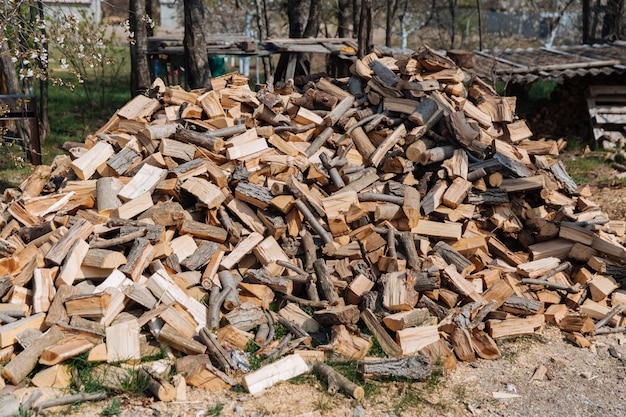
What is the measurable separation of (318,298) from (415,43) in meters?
23.1

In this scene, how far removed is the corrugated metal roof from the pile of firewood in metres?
4.03

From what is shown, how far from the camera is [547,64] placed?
12.3m

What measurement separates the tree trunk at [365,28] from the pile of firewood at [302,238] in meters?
1.83

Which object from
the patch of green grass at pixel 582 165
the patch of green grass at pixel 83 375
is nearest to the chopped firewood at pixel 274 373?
the patch of green grass at pixel 83 375

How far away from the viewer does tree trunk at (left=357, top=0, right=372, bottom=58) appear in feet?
31.7

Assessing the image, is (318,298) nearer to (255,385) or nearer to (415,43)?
(255,385)

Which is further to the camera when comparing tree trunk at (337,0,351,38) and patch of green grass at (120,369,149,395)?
tree trunk at (337,0,351,38)

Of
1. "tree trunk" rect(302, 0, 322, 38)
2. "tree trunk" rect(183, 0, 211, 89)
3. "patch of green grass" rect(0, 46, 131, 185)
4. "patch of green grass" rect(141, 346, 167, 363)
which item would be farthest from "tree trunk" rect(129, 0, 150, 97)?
"patch of green grass" rect(141, 346, 167, 363)

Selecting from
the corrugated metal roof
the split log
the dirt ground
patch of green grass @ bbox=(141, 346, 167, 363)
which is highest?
the corrugated metal roof

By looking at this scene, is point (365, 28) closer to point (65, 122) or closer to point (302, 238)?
point (302, 238)

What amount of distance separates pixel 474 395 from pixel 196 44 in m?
7.31

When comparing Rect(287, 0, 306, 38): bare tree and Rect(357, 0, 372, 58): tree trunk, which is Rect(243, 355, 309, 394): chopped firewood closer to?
Rect(357, 0, 372, 58): tree trunk

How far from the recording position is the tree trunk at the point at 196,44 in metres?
10.4

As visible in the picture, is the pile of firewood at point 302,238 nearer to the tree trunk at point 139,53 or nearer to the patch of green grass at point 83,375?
the patch of green grass at point 83,375
